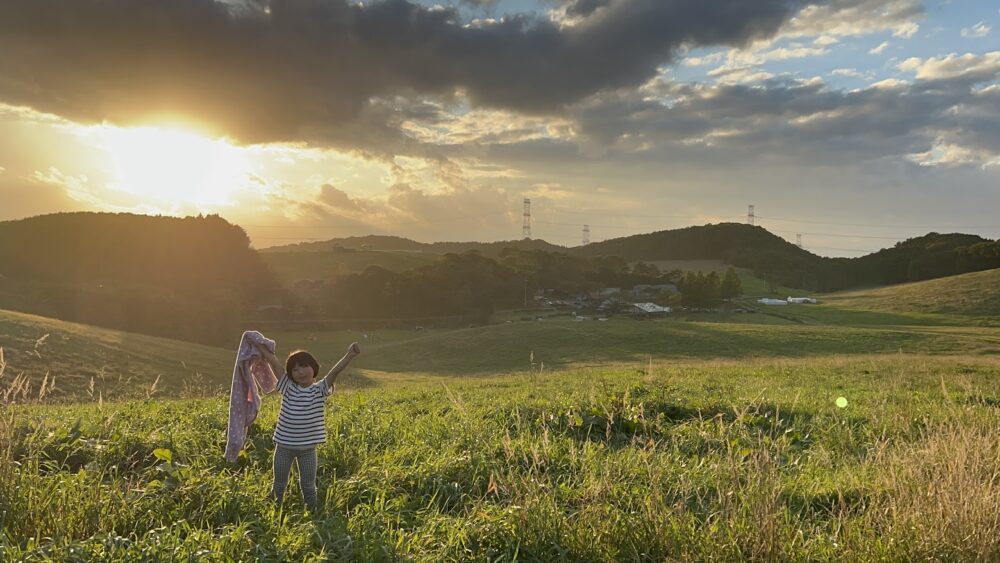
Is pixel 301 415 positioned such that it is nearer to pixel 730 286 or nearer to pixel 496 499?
pixel 496 499

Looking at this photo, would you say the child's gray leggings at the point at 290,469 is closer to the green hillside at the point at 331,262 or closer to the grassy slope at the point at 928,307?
the grassy slope at the point at 928,307

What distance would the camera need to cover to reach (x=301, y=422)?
6172 millimetres

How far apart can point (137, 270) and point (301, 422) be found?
87.0 meters

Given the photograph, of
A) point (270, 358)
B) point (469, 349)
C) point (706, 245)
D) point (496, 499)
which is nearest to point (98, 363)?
point (270, 358)

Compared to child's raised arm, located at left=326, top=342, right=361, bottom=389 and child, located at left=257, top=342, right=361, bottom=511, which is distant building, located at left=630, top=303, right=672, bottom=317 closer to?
child's raised arm, located at left=326, top=342, right=361, bottom=389

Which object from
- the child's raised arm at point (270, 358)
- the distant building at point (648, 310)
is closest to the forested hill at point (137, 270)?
the distant building at point (648, 310)

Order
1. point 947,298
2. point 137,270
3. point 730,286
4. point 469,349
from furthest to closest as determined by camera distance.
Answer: point 730,286 → point 137,270 → point 947,298 → point 469,349

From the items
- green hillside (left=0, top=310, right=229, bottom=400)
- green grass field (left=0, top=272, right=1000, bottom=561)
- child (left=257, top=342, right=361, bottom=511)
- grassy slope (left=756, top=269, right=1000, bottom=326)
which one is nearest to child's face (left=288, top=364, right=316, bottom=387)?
child (left=257, top=342, right=361, bottom=511)

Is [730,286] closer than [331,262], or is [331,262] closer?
[730,286]

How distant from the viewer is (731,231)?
620ft

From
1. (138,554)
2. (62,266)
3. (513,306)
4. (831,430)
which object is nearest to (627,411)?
(831,430)

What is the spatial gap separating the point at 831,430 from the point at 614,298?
97.9m

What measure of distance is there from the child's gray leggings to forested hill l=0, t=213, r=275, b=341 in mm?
61847

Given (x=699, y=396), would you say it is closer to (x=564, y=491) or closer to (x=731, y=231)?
(x=564, y=491)
